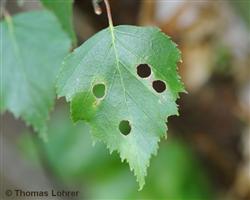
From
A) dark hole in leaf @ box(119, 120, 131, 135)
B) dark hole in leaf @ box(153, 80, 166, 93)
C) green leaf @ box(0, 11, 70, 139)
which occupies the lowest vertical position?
green leaf @ box(0, 11, 70, 139)

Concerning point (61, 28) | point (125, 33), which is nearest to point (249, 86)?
point (61, 28)

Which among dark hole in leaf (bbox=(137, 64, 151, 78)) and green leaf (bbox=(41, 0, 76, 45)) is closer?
dark hole in leaf (bbox=(137, 64, 151, 78))

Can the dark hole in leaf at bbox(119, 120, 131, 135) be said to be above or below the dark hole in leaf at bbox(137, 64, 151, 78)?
below

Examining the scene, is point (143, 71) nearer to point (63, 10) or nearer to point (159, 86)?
point (159, 86)

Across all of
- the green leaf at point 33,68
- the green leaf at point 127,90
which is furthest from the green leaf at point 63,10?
the green leaf at point 127,90

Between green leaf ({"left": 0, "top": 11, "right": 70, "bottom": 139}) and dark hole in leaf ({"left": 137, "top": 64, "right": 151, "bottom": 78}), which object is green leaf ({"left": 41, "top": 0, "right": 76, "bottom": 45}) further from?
dark hole in leaf ({"left": 137, "top": 64, "right": 151, "bottom": 78})

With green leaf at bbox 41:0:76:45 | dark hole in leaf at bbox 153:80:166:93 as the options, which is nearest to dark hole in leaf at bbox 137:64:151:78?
dark hole in leaf at bbox 153:80:166:93

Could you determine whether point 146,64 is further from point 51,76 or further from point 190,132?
point 190,132
